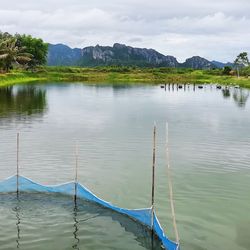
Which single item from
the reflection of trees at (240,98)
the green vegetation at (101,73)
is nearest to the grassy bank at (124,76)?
the green vegetation at (101,73)

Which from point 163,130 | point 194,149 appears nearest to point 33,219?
point 194,149

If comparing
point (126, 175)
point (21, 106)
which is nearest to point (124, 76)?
point (21, 106)

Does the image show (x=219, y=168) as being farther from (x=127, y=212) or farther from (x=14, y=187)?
(x=14, y=187)

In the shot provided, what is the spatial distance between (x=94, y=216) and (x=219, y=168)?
42.9 feet

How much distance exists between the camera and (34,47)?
16138 cm

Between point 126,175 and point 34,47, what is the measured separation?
5548 inches

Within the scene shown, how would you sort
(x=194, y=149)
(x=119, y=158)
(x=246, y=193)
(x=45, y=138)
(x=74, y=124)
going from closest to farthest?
(x=246, y=193) → (x=119, y=158) → (x=194, y=149) → (x=45, y=138) → (x=74, y=124)

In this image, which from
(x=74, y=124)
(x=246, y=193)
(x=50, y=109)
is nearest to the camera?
(x=246, y=193)

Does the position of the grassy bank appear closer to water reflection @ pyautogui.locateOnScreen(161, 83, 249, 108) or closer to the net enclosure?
water reflection @ pyautogui.locateOnScreen(161, 83, 249, 108)

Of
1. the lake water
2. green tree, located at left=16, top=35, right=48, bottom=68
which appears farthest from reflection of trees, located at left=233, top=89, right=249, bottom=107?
green tree, located at left=16, top=35, right=48, bottom=68

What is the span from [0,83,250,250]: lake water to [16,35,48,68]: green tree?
10705cm

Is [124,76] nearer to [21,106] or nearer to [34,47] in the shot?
[34,47]

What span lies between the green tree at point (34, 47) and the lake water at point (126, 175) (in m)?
107

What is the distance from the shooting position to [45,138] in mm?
40938
